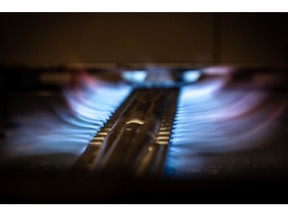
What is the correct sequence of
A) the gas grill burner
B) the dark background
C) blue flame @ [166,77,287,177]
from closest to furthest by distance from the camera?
the gas grill burner → blue flame @ [166,77,287,177] → the dark background

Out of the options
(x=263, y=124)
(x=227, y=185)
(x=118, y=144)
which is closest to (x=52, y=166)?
(x=118, y=144)

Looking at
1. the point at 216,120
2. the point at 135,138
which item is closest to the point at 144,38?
the point at 216,120

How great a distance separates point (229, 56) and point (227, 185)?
607 mm

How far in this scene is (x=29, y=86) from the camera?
0.91 m

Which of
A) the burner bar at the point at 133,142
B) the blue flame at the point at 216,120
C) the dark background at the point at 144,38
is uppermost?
the dark background at the point at 144,38

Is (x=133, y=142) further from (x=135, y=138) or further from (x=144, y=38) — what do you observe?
(x=144, y=38)

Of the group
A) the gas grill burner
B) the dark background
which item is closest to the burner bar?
the gas grill burner

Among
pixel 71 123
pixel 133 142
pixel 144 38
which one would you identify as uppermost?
pixel 144 38

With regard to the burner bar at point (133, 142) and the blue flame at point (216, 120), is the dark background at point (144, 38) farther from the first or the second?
the burner bar at point (133, 142)

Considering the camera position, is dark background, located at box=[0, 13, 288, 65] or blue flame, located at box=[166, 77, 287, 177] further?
dark background, located at box=[0, 13, 288, 65]

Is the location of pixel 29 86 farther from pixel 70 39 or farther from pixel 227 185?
pixel 227 185

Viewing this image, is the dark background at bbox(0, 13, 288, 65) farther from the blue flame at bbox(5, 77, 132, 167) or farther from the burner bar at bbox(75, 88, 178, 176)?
the burner bar at bbox(75, 88, 178, 176)

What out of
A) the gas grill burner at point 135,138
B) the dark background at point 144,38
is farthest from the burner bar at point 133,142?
the dark background at point 144,38

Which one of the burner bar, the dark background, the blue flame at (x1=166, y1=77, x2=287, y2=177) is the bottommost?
the burner bar
